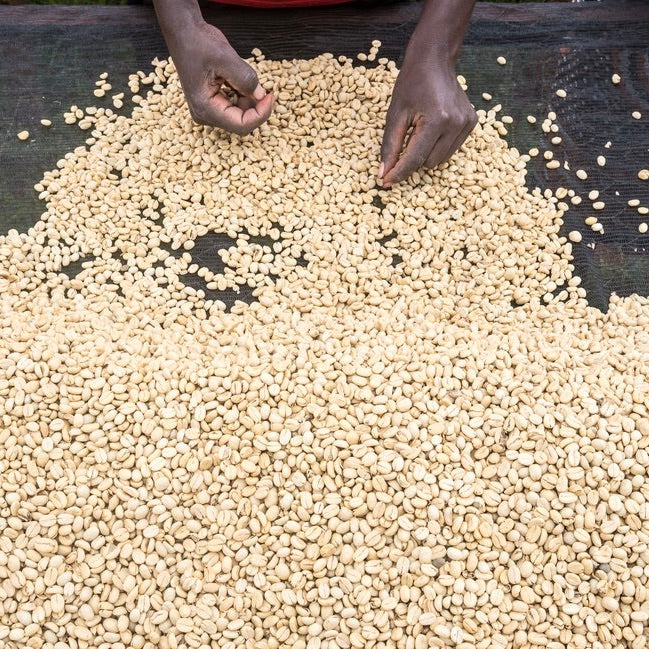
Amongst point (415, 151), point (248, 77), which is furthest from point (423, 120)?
point (248, 77)

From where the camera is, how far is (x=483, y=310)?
1708 mm

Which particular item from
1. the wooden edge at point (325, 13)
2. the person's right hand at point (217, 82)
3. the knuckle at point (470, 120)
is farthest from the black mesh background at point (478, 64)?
the person's right hand at point (217, 82)

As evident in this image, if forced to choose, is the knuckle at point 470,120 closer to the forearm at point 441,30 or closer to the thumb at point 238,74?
the forearm at point 441,30

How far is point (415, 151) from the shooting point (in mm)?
1769

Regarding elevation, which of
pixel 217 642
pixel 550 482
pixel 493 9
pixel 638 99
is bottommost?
pixel 217 642

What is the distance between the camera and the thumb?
1.72 m

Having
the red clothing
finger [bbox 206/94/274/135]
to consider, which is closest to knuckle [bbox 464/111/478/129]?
finger [bbox 206/94/274/135]

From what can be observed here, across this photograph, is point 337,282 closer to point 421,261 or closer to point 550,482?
point 421,261

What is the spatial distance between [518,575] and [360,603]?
0.30 metres

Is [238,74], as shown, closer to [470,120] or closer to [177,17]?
[177,17]

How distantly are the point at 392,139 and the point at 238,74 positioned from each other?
42 centimetres

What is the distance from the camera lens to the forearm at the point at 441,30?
1803 mm

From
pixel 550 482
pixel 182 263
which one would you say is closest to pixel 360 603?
pixel 550 482

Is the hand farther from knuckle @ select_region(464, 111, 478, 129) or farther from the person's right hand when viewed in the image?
the person's right hand
